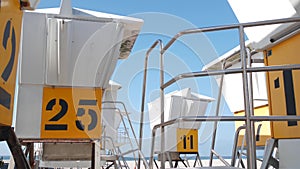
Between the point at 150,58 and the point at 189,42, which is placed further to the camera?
the point at 150,58

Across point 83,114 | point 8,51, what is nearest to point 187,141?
point 83,114

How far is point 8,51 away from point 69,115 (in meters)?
1.15

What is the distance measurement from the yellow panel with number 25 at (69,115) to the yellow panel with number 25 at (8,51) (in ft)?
3.32

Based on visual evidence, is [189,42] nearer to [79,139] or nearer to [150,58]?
[150,58]

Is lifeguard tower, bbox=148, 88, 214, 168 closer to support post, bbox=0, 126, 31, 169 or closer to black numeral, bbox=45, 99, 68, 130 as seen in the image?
black numeral, bbox=45, 99, 68, 130

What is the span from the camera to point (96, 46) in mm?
2594

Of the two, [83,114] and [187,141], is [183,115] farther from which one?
[83,114]

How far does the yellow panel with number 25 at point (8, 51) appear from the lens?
47.4 inches

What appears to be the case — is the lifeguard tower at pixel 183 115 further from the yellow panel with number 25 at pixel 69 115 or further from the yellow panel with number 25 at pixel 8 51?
the yellow panel with number 25 at pixel 8 51

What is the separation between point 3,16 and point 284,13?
1540 millimetres

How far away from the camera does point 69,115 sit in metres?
2.37

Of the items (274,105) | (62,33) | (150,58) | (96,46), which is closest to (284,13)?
(274,105)

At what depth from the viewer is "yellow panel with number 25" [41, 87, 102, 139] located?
235cm

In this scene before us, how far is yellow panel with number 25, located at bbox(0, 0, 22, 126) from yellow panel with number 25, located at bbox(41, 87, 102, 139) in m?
1.01
